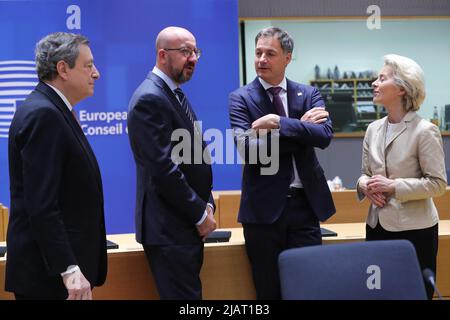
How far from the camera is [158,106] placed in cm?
254

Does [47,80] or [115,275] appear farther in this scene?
[115,275]

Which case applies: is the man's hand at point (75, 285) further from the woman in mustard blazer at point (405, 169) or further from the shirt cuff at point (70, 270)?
the woman in mustard blazer at point (405, 169)

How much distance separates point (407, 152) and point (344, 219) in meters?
1.58

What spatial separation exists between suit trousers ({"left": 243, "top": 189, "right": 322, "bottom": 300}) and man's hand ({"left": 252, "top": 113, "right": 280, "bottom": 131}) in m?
0.33

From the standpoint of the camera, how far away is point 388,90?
298cm

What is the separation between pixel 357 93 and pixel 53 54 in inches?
234

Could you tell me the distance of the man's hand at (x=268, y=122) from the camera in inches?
110

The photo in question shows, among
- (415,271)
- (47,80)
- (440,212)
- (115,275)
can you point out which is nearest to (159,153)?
(47,80)

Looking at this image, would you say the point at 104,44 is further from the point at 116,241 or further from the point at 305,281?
the point at 305,281

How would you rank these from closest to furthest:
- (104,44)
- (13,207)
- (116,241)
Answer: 1. (13,207)
2. (116,241)
3. (104,44)

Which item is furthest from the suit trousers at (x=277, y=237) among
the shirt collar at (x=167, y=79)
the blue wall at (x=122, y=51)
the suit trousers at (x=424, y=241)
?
the blue wall at (x=122, y=51)

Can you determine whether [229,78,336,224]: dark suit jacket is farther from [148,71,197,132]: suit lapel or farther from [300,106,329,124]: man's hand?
[148,71,197,132]: suit lapel

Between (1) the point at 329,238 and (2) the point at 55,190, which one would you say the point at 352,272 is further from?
(1) the point at 329,238

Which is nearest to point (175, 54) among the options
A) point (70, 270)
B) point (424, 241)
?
point (70, 270)
